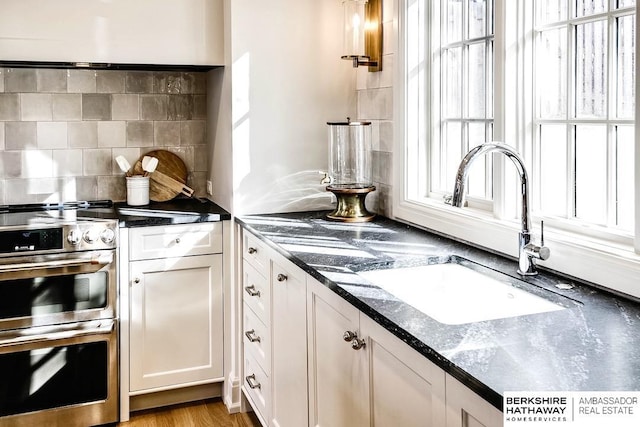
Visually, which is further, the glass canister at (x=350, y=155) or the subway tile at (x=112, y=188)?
the subway tile at (x=112, y=188)

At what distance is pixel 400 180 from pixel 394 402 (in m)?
1.45

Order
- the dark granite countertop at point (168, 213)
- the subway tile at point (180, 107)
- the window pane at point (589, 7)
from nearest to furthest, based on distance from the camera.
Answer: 1. the window pane at point (589, 7)
2. the dark granite countertop at point (168, 213)
3. the subway tile at point (180, 107)

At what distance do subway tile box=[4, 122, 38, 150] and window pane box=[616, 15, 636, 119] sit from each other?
278 cm

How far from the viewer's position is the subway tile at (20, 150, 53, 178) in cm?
329

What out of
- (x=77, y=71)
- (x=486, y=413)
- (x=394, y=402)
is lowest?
(x=394, y=402)

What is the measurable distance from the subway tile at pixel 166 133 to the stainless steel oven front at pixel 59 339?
876 millimetres

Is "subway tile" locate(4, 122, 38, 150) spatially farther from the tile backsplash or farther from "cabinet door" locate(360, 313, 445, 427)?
"cabinet door" locate(360, 313, 445, 427)

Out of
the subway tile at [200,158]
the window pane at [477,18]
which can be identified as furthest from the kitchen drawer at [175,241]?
the window pane at [477,18]

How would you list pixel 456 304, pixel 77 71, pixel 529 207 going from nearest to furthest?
1. pixel 529 207
2. pixel 456 304
3. pixel 77 71

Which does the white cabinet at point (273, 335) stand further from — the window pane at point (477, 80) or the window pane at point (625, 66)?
the window pane at point (625, 66)

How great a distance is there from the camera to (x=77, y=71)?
334cm

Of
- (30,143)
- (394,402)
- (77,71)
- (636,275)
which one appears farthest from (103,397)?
(636,275)

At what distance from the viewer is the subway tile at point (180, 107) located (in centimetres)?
355

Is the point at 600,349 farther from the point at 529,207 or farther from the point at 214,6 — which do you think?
the point at 214,6
